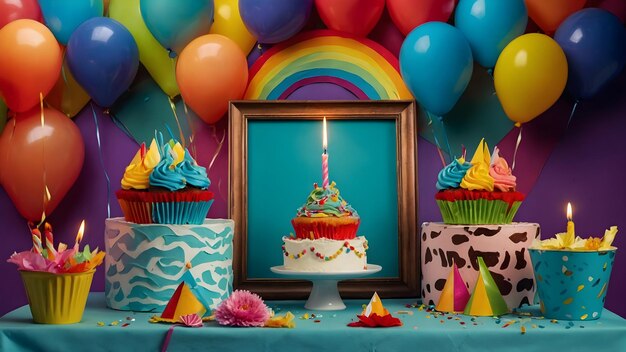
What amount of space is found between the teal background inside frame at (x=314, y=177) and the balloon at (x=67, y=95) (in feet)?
1.59

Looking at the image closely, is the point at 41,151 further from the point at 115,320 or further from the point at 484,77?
the point at 484,77

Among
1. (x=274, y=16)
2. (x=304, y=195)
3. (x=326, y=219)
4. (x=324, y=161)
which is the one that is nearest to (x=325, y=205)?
(x=326, y=219)

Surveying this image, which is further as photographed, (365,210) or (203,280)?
(365,210)

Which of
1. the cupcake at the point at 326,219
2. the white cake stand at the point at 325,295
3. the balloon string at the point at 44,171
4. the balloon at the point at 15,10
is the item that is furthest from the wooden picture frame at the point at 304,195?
the balloon at the point at 15,10

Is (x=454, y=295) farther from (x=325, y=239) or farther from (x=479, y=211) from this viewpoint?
(x=325, y=239)

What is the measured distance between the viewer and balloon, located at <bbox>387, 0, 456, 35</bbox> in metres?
2.10

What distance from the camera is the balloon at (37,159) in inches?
81.6

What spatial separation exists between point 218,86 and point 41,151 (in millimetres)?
492

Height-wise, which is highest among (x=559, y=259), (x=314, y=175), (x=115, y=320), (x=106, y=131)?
(x=106, y=131)

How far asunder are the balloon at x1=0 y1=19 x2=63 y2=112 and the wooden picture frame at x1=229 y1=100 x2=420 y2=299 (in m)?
0.49

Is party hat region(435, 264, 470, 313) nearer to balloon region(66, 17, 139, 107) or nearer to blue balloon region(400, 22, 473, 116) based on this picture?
blue balloon region(400, 22, 473, 116)

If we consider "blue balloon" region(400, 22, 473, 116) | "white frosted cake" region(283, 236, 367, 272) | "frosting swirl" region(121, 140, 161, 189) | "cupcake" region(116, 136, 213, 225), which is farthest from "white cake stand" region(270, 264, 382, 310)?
"blue balloon" region(400, 22, 473, 116)

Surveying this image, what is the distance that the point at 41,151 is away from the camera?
207 centimetres

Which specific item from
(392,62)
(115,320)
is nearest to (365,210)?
(392,62)
